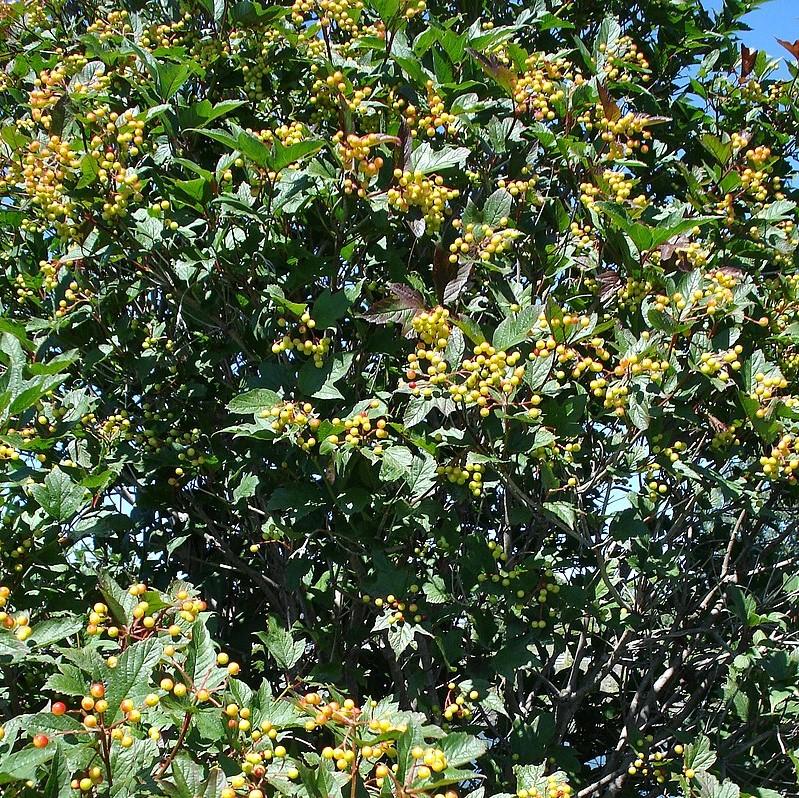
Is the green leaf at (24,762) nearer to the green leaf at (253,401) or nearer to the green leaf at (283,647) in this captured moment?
the green leaf at (283,647)

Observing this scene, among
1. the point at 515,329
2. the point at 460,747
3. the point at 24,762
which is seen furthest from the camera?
the point at 515,329

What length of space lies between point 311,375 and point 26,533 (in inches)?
39.9

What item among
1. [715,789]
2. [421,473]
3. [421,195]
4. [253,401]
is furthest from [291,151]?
[715,789]

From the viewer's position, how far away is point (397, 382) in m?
2.99

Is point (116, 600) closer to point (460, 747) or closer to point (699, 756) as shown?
point (460, 747)

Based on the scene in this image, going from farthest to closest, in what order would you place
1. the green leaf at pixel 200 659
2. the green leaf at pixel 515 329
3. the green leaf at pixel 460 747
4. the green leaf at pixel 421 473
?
the green leaf at pixel 421 473
the green leaf at pixel 515 329
the green leaf at pixel 460 747
the green leaf at pixel 200 659

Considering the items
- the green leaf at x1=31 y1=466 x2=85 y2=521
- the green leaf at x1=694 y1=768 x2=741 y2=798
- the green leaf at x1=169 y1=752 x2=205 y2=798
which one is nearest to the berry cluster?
the green leaf at x1=31 y1=466 x2=85 y2=521

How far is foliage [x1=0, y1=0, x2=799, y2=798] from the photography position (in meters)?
2.49

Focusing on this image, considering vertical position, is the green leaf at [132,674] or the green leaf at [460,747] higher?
the green leaf at [132,674]

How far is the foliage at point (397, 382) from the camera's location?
249 cm

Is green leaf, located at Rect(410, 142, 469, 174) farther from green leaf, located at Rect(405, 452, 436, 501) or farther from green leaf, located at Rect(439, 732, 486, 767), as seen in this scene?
green leaf, located at Rect(439, 732, 486, 767)

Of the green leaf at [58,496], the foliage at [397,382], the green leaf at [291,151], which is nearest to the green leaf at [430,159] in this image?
the foliage at [397,382]

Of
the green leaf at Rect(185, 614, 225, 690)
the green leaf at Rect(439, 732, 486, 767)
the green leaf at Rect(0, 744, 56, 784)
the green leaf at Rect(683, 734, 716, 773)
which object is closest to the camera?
the green leaf at Rect(0, 744, 56, 784)

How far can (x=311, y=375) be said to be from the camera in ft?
8.52
